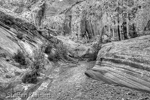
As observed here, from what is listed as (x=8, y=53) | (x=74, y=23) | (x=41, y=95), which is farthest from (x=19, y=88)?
(x=74, y=23)

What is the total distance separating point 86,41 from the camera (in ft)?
109

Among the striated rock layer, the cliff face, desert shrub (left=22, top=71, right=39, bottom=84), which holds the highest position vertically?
the cliff face

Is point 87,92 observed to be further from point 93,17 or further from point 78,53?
point 93,17

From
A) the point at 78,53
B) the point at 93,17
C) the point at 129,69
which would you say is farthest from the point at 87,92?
the point at 93,17

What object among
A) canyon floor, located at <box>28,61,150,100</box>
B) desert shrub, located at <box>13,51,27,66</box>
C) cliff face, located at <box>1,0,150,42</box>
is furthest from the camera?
cliff face, located at <box>1,0,150,42</box>

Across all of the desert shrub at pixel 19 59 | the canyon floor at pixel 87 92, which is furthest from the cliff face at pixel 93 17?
the desert shrub at pixel 19 59

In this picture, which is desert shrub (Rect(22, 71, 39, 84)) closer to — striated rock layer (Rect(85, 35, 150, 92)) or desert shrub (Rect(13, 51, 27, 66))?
desert shrub (Rect(13, 51, 27, 66))

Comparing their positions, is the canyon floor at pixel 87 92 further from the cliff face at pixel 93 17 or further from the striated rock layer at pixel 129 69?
the cliff face at pixel 93 17

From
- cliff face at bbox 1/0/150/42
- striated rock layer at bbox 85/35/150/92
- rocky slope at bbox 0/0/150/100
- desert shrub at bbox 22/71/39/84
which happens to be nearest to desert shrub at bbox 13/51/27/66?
rocky slope at bbox 0/0/150/100

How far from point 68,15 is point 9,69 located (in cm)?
3077

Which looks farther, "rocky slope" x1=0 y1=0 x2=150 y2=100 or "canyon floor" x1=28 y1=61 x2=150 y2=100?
"rocky slope" x1=0 y1=0 x2=150 y2=100

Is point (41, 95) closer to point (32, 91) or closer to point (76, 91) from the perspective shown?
point (32, 91)

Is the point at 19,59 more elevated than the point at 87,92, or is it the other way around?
the point at 19,59

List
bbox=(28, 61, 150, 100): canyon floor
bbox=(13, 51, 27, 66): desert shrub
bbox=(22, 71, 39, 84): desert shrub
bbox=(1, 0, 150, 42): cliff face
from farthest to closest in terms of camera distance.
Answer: bbox=(1, 0, 150, 42): cliff face
bbox=(13, 51, 27, 66): desert shrub
bbox=(22, 71, 39, 84): desert shrub
bbox=(28, 61, 150, 100): canyon floor
